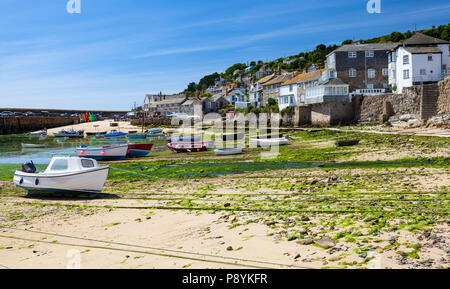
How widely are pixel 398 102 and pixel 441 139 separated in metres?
19.5

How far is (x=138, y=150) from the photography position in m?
35.6

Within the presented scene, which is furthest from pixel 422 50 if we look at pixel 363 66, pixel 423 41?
pixel 363 66

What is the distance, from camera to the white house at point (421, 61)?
155ft

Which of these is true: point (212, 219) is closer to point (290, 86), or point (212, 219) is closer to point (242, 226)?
point (242, 226)

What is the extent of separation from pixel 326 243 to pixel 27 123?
108129mm

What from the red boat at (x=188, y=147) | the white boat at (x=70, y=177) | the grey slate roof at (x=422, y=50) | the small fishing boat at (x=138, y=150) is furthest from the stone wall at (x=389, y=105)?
the white boat at (x=70, y=177)

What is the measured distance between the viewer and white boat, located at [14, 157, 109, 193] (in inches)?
616

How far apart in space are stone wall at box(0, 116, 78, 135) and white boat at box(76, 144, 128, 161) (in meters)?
73.9

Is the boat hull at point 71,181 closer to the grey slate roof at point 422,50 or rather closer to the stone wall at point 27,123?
the grey slate roof at point 422,50

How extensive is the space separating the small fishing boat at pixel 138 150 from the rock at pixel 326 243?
30144mm

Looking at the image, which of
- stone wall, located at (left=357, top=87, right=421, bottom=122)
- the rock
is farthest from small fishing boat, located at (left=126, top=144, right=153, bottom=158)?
stone wall, located at (left=357, top=87, right=421, bottom=122)

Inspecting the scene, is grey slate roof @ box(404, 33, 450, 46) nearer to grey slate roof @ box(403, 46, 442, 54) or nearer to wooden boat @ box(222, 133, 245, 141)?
grey slate roof @ box(403, 46, 442, 54)

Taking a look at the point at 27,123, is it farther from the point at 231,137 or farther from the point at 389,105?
the point at 389,105

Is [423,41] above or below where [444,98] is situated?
above
